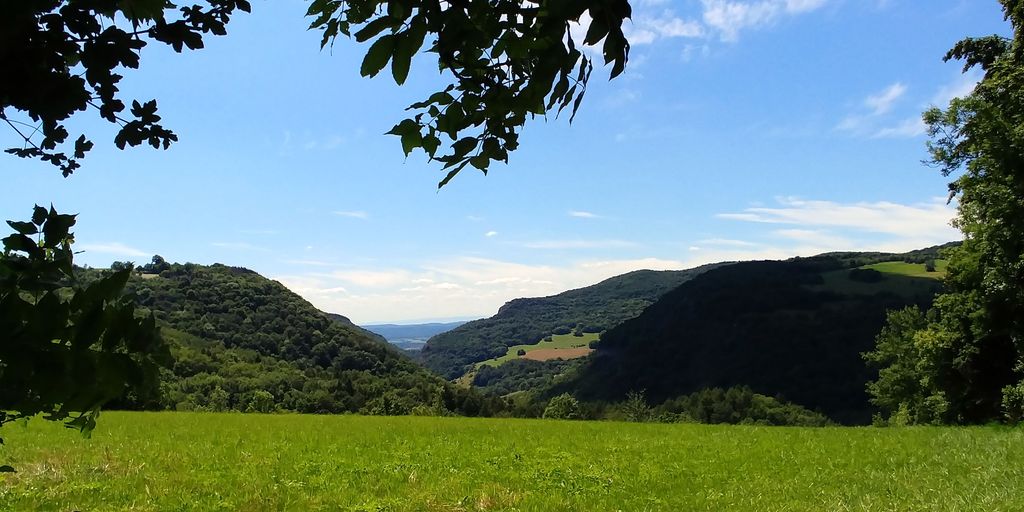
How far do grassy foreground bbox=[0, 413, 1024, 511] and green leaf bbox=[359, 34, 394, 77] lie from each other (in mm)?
8276

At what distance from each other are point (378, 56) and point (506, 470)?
11.8 metres

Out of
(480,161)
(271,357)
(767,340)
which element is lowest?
(767,340)

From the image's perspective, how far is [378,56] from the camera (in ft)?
5.11

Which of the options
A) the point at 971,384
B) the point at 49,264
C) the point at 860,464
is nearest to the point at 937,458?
the point at 860,464

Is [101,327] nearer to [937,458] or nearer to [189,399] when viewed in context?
[937,458]

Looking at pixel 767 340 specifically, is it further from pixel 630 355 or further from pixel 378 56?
pixel 378 56

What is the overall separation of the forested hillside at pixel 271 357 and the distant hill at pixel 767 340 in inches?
2218

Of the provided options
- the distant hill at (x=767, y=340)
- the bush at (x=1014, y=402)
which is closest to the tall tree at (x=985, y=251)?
the bush at (x=1014, y=402)

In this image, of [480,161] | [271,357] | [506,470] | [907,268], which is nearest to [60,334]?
[480,161]

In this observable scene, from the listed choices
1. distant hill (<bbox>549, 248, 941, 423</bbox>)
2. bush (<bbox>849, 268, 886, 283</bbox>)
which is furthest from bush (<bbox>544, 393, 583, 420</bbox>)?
bush (<bbox>849, 268, 886, 283</bbox>)

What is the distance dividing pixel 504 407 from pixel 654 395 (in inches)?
2308

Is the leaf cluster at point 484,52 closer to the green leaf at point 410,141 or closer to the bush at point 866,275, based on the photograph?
the green leaf at point 410,141

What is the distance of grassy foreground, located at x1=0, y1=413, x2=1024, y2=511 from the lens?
8930mm

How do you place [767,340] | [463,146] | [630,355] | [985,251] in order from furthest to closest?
[630,355], [767,340], [985,251], [463,146]
